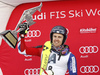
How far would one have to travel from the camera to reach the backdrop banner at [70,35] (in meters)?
3.05

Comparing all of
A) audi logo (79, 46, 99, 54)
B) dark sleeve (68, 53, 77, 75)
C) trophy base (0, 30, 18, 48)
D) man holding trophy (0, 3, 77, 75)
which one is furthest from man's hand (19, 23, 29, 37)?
audi logo (79, 46, 99, 54)

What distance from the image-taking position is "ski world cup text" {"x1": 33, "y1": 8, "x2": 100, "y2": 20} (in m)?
3.07

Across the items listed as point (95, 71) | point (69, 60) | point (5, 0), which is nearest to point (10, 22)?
point (5, 0)

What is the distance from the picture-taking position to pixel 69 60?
86.0 inches

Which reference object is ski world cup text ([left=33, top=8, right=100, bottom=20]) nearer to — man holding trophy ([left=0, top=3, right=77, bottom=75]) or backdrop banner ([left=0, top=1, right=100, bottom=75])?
backdrop banner ([left=0, top=1, right=100, bottom=75])

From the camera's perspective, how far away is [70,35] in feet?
10.1

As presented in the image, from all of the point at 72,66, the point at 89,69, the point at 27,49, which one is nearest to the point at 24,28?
the point at 27,49

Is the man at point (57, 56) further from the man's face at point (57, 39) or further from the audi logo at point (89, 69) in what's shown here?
the audi logo at point (89, 69)

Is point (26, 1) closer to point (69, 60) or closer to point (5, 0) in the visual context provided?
point (5, 0)

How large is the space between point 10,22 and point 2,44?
1.44ft

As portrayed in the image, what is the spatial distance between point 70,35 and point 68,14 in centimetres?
38

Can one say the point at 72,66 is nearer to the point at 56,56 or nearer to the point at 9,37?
the point at 56,56

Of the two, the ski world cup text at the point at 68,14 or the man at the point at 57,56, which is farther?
the ski world cup text at the point at 68,14

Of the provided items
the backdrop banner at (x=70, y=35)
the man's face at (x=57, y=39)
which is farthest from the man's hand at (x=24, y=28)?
the backdrop banner at (x=70, y=35)
